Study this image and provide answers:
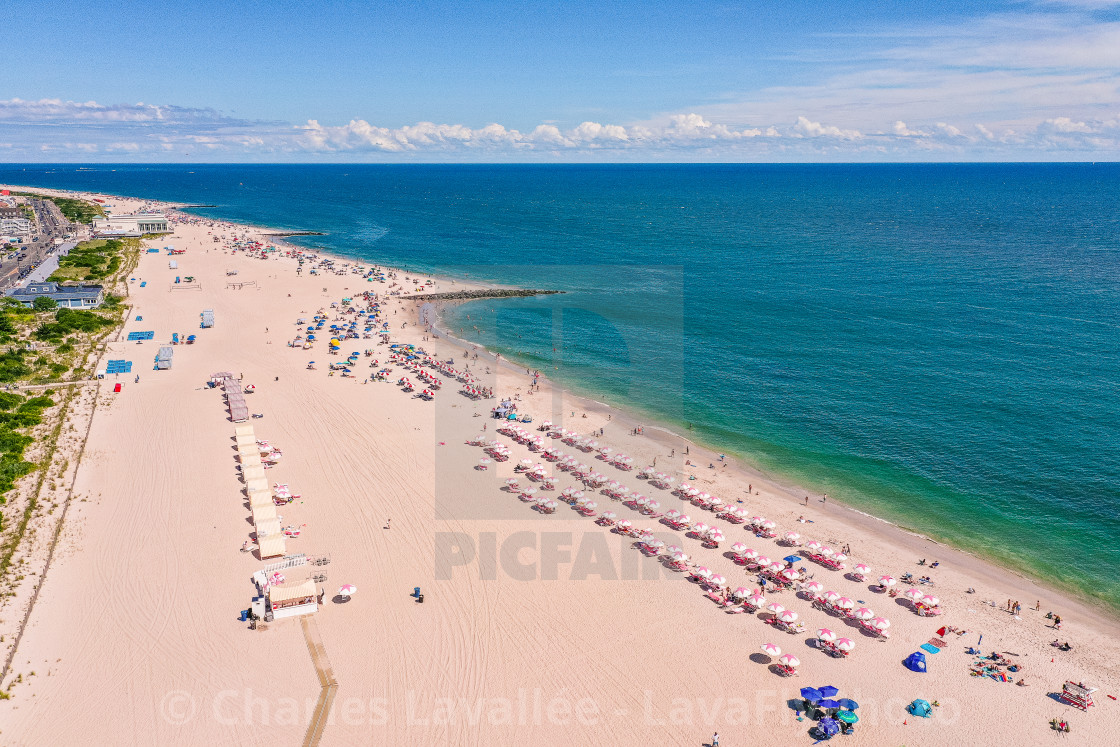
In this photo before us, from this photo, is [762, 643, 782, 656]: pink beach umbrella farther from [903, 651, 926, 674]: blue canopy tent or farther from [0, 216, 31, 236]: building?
[0, 216, 31, 236]: building

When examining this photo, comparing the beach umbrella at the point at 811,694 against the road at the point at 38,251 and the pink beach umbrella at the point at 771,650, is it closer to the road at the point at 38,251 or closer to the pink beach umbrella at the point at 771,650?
the pink beach umbrella at the point at 771,650

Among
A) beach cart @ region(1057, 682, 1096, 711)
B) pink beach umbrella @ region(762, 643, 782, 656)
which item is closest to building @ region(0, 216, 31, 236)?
pink beach umbrella @ region(762, 643, 782, 656)

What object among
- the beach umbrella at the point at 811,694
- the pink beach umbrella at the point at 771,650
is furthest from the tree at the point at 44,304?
the beach umbrella at the point at 811,694

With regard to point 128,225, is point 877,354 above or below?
below

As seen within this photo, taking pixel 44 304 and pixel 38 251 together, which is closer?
pixel 44 304

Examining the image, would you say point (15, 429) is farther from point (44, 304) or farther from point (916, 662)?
point (916, 662)

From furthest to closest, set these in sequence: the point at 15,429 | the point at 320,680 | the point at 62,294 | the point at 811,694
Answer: the point at 62,294 → the point at 15,429 → the point at 320,680 → the point at 811,694

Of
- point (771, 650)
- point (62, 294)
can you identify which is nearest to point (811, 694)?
point (771, 650)
